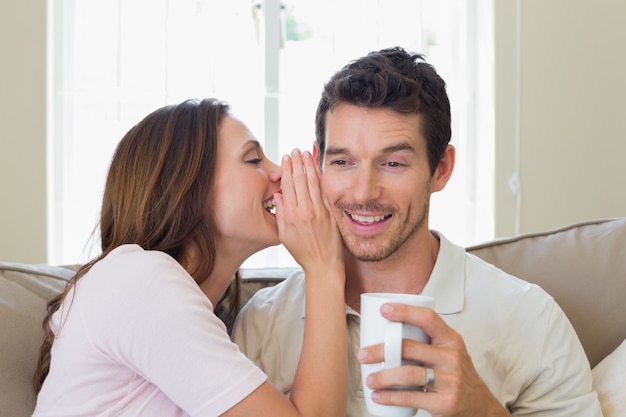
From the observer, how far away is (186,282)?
53.6 inches

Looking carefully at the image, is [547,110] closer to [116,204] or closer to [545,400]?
[545,400]

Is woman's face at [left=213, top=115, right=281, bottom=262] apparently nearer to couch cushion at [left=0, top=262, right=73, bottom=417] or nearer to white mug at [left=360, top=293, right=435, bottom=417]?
couch cushion at [left=0, top=262, right=73, bottom=417]

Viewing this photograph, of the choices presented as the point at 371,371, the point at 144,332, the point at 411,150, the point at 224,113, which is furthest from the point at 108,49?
the point at 371,371

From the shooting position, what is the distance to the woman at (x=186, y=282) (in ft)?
4.18

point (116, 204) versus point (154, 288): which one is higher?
point (116, 204)

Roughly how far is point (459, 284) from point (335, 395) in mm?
415

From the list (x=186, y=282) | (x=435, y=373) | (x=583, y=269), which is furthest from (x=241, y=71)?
(x=435, y=373)

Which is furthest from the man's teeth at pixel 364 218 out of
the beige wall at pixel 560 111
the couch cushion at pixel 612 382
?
the beige wall at pixel 560 111

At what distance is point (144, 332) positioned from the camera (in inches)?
50.1

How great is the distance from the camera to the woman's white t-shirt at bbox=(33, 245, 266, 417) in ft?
4.15

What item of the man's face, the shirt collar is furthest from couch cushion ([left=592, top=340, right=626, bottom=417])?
the man's face

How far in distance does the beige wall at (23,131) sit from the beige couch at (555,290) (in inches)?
51.9

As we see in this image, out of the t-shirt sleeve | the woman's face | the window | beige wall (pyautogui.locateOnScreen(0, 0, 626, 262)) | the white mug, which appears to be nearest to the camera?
the white mug

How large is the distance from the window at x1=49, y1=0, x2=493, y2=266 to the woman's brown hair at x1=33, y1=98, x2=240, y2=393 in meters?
1.64
